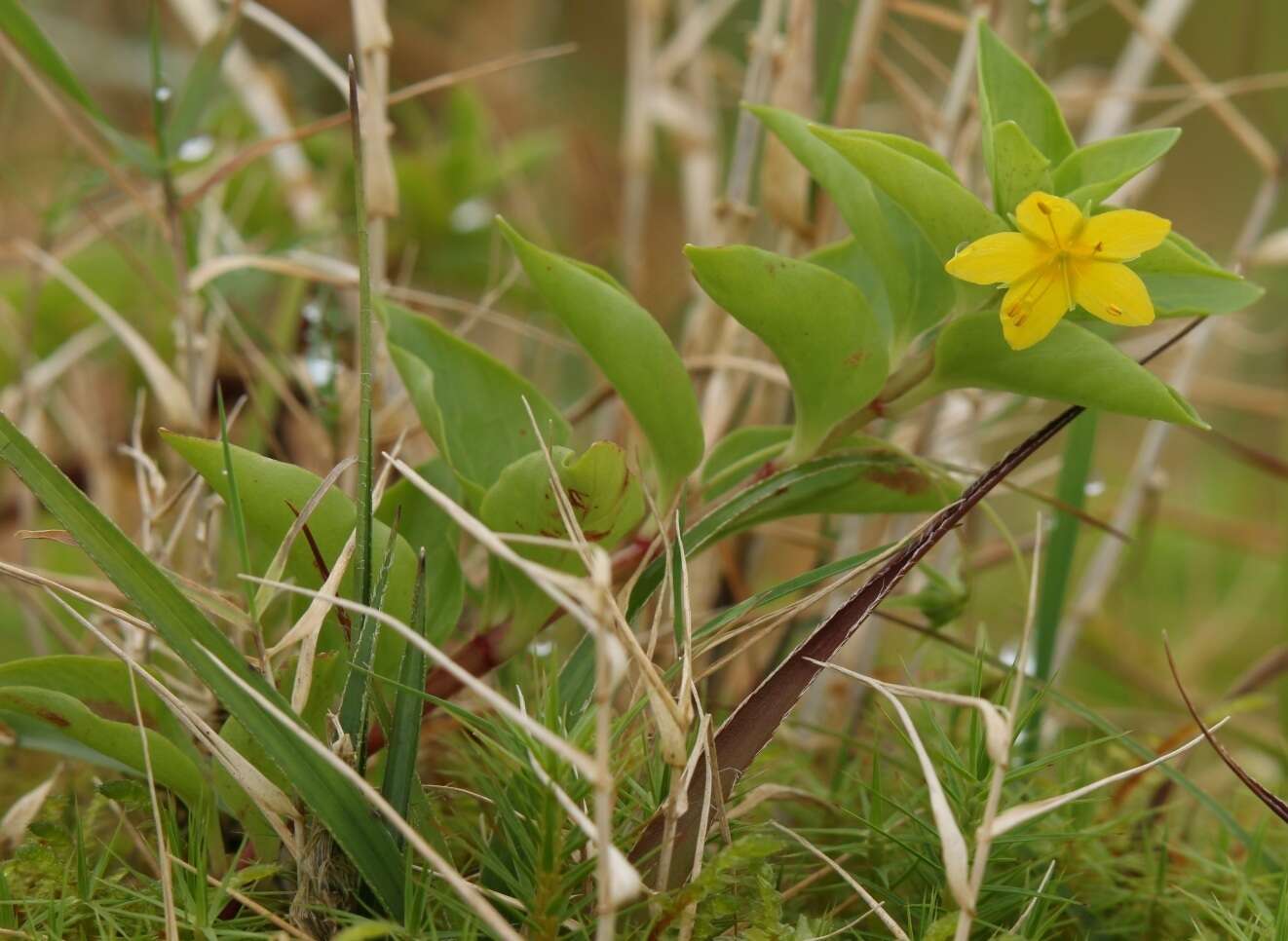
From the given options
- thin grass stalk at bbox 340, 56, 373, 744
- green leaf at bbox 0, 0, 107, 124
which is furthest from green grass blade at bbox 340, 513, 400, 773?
green leaf at bbox 0, 0, 107, 124

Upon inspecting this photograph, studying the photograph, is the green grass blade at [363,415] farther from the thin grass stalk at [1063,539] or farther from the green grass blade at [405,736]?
the thin grass stalk at [1063,539]

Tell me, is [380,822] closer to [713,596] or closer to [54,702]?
[54,702]

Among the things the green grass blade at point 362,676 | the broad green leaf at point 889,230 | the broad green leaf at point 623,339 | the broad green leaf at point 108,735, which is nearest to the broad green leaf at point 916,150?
the broad green leaf at point 889,230

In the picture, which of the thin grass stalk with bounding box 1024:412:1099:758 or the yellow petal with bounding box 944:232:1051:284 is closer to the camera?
the yellow petal with bounding box 944:232:1051:284

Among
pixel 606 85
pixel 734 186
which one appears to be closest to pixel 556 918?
pixel 734 186

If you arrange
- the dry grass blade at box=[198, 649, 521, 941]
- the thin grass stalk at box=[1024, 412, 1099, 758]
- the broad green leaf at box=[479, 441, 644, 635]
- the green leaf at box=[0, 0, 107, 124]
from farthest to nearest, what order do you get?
the thin grass stalk at box=[1024, 412, 1099, 758] < the green leaf at box=[0, 0, 107, 124] < the broad green leaf at box=[479, 441, 644, 635] < the dry grass blade at box=[198, 649, 521, 941]

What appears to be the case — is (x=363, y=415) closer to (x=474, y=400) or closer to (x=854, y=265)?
(x=474, y=400)

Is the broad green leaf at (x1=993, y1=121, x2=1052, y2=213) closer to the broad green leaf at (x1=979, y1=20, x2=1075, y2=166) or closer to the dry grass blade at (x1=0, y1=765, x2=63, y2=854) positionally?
the broad green leaf at (x1=979, y1=20, x2=1075, y2=166)
